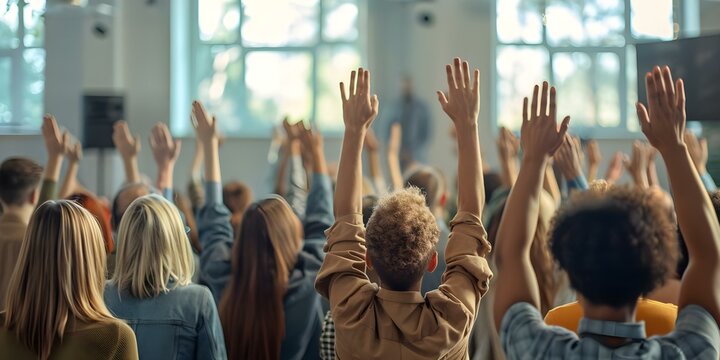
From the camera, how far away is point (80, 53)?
32.7 ft

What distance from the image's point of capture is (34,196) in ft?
12.3

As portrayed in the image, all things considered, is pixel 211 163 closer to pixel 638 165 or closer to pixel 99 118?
pixel 638 165

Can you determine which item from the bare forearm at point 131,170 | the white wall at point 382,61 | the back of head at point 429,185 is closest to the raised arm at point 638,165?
the back of head at point 429,185

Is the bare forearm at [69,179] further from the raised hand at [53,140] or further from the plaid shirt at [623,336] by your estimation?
the plaid shirt at [623,336]

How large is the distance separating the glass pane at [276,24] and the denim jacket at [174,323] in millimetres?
8294

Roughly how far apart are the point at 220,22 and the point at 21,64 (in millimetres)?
2446

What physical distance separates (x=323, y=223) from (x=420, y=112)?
6.75 metres

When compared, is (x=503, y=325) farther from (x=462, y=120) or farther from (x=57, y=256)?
(x=57, y=256)

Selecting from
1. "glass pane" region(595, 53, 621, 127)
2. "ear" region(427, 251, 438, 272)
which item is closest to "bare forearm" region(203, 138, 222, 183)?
"ear" region(427, 251, 438, 272)

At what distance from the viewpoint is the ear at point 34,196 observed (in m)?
3.71

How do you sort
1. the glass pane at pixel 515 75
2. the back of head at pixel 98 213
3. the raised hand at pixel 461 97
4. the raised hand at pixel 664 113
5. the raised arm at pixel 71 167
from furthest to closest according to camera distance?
1. the glass pane at pixel 515 75
2. the raised arm at pixel 71 167
3. the back of head at pixel 98 213
4. the raised hand at pixel 461 97
5. the raised hand at pixel 664 113

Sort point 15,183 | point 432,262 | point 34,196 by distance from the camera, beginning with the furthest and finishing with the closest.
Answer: point 34,196 → point 15,183 → point 432,262

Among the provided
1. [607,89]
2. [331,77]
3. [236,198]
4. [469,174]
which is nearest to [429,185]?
[236,198]

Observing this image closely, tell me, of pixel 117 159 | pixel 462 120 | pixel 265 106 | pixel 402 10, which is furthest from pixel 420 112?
pixel 462 120
